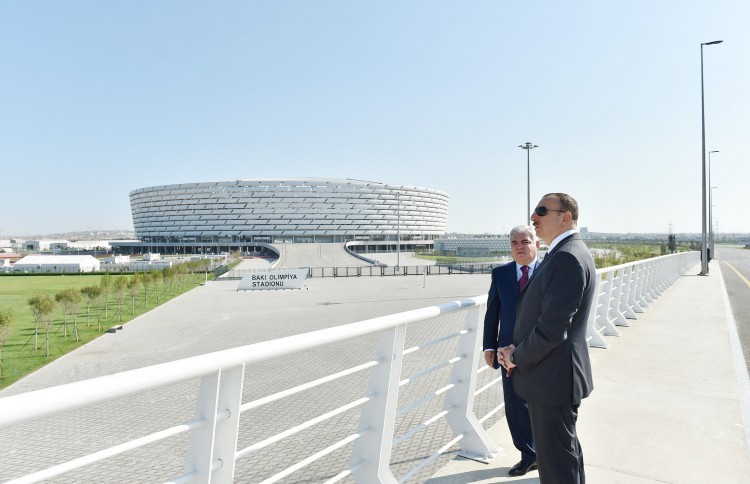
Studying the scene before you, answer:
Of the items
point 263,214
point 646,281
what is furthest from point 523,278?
point 263,214

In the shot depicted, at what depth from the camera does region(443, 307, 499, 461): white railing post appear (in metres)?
3.89

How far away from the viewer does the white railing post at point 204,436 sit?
189 centimetres

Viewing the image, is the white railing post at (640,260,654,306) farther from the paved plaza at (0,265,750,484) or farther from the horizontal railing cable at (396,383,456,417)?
the horizontal railing cable at (396,383,456,417)

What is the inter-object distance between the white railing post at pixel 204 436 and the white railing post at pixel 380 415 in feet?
3.91

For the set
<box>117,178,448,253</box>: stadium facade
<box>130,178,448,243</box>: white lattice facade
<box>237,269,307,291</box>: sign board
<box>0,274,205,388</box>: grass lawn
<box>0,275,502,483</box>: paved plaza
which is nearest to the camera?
<box>0,275,502,483</box>: paved plaza

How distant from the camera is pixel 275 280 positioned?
93.1ft

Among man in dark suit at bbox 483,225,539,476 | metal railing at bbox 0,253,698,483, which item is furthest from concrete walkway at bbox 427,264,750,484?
metal railing at bbox 0,253,698,483

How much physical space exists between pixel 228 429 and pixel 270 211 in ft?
348

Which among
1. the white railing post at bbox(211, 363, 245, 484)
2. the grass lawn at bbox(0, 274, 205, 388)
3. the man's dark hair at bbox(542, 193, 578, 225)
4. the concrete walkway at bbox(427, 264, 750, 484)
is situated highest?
the man's dark hair at bbox(542, 193, 578, 225)

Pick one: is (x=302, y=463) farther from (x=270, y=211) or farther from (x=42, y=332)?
(x=270, y=211)

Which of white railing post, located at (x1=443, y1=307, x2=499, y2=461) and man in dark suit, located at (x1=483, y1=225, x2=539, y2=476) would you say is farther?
white railing post, located at (x1=443, y1=307, x2=499, y2=461)

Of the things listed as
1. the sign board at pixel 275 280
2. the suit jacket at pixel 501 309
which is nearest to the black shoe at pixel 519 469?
the suit jacket at pixel 501 309

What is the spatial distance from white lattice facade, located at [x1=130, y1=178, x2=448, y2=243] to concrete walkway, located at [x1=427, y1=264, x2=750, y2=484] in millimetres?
93087

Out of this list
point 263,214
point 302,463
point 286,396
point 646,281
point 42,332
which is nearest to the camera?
point 302,463
